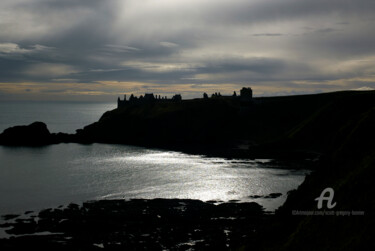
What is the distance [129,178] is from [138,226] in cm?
4397

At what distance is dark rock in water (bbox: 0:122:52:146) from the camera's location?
17200cm

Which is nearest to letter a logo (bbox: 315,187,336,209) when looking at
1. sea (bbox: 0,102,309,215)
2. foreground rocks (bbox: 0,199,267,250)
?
foreground rocks (bbox: 0,199,267,250)

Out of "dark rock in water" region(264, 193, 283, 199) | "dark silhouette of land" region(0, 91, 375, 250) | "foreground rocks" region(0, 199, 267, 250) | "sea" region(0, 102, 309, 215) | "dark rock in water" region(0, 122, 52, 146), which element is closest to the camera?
"dark silhouette of land" region(0, 91, 375, 250)

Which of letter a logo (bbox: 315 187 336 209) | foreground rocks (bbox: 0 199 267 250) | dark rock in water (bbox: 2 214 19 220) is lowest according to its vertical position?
foreground rocks (bbox: 0 199 267 250)

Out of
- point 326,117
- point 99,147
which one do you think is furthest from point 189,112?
point 326,117

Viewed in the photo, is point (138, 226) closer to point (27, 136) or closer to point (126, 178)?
point (126, 178)

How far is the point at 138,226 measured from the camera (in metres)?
56.5

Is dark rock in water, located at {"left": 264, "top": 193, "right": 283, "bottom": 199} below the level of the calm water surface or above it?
below

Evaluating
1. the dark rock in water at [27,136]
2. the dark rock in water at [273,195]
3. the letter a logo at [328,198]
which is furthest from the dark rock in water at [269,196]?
the dark rock in water at [27,136]

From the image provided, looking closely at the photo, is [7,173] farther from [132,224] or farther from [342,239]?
[342,239]

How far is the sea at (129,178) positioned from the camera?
7771 cm

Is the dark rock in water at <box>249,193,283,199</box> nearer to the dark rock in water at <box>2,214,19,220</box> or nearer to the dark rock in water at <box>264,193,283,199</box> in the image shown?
the dark rock in water at <box>264,193,283,199</box>

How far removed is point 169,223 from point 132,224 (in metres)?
6.23

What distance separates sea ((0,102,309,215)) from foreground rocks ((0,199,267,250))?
7415mm
